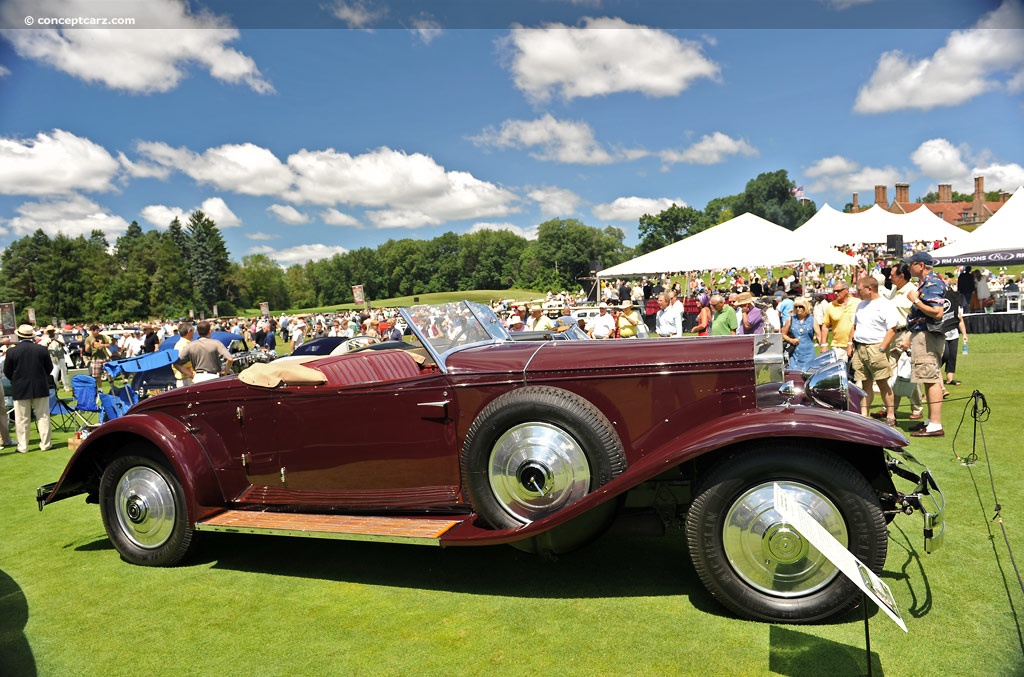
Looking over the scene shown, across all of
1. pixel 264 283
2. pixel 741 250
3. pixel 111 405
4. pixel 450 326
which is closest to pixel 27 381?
pixel 111 405

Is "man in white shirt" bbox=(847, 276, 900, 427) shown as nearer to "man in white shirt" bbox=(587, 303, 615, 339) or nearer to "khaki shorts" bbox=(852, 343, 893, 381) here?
"khaki shorts" bbox=(852, 343, 893, 381)

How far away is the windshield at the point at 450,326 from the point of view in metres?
4.32

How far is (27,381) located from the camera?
378 inches

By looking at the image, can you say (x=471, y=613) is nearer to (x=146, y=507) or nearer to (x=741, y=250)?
(x=146, y=507)

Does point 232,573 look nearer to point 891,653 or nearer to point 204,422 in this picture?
point 204,422

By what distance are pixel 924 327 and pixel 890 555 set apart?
4135mm

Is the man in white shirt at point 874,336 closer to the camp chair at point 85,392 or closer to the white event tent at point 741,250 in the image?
the white event tent at point 741,250

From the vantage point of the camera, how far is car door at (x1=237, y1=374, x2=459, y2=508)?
407 centimetres

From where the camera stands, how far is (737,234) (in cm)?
1986

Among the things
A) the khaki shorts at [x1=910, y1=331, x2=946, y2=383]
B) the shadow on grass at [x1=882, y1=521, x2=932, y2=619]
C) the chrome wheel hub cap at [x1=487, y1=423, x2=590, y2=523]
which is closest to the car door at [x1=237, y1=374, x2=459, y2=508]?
the chrome wheel hub cap at [x1=487, y1=423, x2=590, y2=523]

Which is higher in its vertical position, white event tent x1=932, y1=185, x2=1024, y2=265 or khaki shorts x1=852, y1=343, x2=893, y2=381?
white event tent x1=932, y1=185, x2=1024, y2=265

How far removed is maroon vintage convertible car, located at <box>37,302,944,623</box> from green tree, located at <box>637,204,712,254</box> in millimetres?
114736

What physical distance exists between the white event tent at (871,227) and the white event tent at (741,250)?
25.6 ft

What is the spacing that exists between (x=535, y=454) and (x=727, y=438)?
3.57 ft
